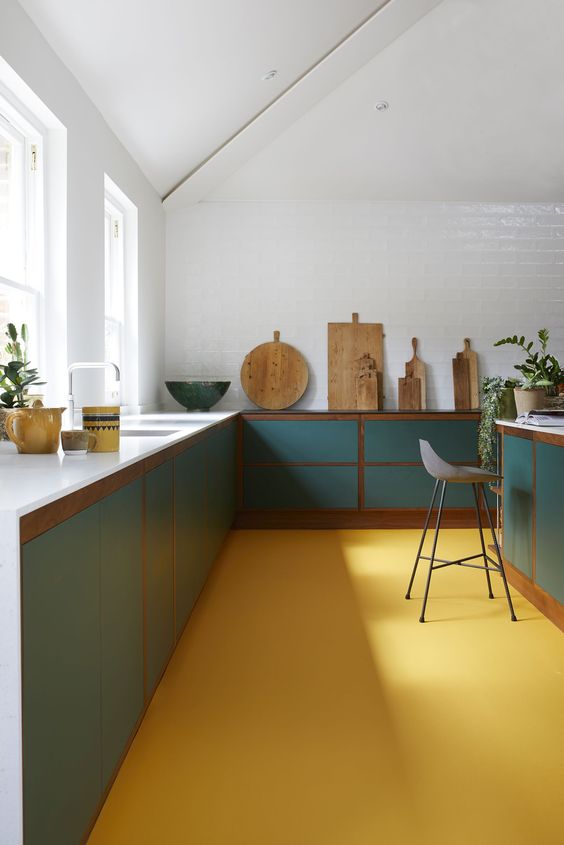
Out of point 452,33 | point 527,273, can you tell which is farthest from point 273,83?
point 527,273

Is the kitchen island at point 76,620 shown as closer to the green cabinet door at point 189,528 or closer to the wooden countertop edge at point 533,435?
the green cabinet door at point 189,528

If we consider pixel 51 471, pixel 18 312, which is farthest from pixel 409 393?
pixel 51 471

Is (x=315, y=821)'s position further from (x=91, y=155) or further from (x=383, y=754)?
(x=91, y=155)

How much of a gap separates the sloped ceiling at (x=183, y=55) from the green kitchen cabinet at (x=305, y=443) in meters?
2.08

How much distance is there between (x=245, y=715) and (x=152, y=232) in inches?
162

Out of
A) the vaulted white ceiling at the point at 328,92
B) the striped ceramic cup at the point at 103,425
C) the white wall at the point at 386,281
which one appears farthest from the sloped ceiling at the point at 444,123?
the striped ceramic cup at the point at 103,425

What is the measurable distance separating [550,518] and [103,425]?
2058mm

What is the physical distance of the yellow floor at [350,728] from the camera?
1.80 metres

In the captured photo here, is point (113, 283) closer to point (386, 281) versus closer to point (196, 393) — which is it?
point (196, 393)

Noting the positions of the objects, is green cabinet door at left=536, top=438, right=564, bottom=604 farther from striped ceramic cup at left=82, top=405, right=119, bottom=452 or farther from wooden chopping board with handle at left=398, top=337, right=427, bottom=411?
wooden chopping board with handle at left=398, top=337, right=427, bottom=411

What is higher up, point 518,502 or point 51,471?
point 51,471

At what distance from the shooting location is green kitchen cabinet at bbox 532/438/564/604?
10.5 feet

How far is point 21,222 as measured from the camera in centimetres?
337

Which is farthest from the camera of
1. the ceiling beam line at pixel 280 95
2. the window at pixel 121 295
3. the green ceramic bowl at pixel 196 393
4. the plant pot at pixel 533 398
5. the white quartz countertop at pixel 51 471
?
the green ceramic bowl at pixel 196 393
